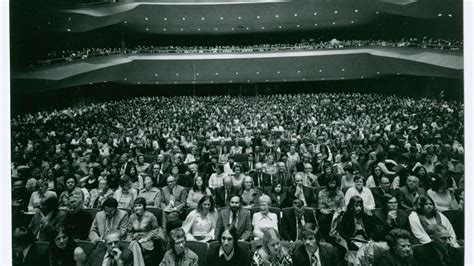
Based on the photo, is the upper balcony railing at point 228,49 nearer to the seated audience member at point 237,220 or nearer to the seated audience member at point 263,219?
the seated audience member at point 263,219

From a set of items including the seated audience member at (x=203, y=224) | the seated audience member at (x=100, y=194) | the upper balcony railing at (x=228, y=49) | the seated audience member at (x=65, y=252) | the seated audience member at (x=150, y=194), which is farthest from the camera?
the upper balcony railing at (x=228, y=49)

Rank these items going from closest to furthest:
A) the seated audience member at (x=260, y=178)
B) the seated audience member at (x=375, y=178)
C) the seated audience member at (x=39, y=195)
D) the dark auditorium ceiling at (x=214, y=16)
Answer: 1. the seated audience member at (x=39, y=195)
2. the seated audience member at (x=375, y=178)
3. the seated audience member at (x=260, y=178)
4. the dark auditorium ceiling at (x=214, y=16)

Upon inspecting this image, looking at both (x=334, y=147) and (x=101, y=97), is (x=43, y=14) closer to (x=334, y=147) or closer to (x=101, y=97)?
(x=334, y=147)

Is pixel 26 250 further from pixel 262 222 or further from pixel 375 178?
pixel 375 178

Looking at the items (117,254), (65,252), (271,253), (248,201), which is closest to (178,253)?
(117,254)

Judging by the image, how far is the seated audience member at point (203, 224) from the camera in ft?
16.5

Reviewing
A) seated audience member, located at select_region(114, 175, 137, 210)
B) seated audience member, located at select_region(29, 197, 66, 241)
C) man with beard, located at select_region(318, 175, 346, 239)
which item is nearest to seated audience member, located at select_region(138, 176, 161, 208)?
seated audience member, located at select_region(114, 175, 137, 210)

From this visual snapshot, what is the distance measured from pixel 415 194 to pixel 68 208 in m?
4.95

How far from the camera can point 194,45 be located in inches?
934

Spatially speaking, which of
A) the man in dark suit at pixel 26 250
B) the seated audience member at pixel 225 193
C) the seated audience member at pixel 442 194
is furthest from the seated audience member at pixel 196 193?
the seated audience member at pixel 442 194

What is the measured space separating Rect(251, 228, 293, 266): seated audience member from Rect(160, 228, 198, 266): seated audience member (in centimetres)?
71

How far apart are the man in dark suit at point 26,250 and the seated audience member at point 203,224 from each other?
1.74 metres

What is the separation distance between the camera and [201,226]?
5059mm

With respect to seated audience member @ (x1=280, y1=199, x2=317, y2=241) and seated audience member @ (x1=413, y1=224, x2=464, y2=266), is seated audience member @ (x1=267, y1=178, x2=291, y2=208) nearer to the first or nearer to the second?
seated audience member @ (x1=280, y1=199, x2=317, y2=241)
